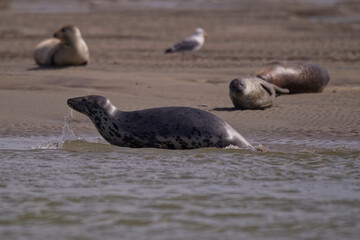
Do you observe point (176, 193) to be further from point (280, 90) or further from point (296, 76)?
point (296, 76)

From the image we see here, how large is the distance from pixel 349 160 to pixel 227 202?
1905 mm

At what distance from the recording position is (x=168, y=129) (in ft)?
20.5

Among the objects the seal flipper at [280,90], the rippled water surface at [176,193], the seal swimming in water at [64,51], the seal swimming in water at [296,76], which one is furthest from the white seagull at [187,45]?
the rippled water surface at [176,193]

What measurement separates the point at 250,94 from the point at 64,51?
559 centimetres

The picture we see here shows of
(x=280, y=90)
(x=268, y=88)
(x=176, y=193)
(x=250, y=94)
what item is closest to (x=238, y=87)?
(x=250, y=94)

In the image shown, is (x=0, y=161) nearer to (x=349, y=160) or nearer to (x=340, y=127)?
(x=349, y=160)

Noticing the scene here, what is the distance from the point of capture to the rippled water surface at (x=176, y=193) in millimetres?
4148

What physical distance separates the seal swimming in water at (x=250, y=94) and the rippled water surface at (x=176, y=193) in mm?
2487

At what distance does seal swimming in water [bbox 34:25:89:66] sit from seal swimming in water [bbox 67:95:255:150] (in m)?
7.64

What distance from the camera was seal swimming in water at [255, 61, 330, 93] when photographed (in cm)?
1072

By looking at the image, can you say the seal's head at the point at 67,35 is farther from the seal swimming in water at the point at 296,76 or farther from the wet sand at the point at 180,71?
the seal swimming in water at the point at 296,76

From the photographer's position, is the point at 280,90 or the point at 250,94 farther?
the point at 280,90

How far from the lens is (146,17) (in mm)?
27359

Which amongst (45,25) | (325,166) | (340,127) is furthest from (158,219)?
(45,25)
